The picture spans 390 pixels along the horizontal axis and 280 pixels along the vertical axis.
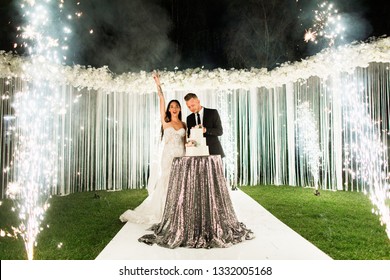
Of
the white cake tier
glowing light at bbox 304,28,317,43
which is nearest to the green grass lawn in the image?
the white cake tier

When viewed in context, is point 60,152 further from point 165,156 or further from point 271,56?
point 271,56

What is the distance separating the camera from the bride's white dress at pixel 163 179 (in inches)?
164

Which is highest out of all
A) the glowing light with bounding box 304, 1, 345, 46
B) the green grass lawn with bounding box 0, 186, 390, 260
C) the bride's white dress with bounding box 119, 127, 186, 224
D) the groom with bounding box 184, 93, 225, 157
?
the glowing light with bounding box 304, 1, 345, 46

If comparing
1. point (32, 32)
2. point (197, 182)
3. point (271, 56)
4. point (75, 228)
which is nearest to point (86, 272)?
point (197, 182)

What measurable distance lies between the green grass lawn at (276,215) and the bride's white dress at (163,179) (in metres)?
0.33

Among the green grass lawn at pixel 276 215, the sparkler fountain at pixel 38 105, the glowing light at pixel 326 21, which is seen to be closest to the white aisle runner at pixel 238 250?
the green grass lawn at pixel 276 215

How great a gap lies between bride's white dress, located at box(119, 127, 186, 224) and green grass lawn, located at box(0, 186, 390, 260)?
1.08 feet

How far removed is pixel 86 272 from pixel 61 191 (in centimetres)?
454

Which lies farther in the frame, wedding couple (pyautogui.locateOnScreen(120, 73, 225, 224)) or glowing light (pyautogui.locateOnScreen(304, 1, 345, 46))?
glowing light (pyautogui.locateOnScreen(304, 1, 345, 46))

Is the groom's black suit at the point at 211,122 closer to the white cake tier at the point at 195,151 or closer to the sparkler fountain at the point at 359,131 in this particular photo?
the white cake tier at the point at 195,151

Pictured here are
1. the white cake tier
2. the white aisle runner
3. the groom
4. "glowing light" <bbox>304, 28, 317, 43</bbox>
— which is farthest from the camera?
"glowing light" <bbox>304, 28, 317, 43</bbox>

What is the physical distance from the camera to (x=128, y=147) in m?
7.60

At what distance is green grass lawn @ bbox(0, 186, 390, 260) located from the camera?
326 cm

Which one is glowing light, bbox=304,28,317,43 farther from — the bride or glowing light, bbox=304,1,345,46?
the bride
